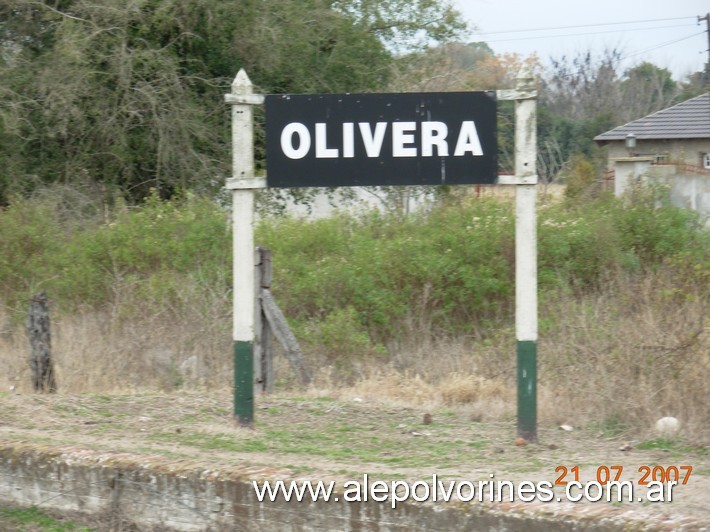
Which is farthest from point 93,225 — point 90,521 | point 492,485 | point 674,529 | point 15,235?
point 674,529

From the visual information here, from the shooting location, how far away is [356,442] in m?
6.63

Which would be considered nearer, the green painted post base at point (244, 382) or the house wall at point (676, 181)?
the green painted post base at point (244, 382)

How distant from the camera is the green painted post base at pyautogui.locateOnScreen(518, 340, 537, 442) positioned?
6391 millimetres

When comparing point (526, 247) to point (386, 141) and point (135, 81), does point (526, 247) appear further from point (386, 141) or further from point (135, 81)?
point (135, 81)

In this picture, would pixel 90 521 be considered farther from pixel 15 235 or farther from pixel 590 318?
pixel 15 235

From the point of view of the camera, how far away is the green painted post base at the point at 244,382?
22.0 ft

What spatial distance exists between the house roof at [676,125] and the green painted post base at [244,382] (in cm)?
2790

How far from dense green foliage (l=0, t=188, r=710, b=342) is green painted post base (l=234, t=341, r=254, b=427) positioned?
5.11m

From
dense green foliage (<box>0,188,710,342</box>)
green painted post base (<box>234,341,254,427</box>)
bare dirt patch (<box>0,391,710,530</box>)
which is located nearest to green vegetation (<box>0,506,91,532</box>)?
bare dirt patch (<box>0,391,710,530</box>)

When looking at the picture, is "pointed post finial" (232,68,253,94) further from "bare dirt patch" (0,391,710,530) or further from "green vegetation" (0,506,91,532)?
"green vegetation" (0,506,91,532)

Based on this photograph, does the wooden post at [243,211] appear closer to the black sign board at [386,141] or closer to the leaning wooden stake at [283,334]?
the black sign board at [386,141]
